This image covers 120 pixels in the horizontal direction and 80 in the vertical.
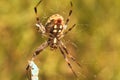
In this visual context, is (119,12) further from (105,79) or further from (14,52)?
(14,52)

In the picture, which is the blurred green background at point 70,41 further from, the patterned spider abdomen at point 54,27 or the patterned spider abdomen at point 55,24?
the patterned spider abdomen at point 55,24

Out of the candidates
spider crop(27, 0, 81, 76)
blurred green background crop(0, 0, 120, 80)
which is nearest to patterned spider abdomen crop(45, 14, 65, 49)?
spider crop(27, 0, 81, 76)

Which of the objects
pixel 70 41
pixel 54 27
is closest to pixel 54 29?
pixel 54 27

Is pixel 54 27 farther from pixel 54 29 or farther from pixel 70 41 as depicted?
pixel 70 41

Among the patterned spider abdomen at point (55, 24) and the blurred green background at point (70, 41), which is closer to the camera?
the patterned spider abdomen at point (55, 24)

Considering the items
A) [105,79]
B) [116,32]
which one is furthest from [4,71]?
[116,32]

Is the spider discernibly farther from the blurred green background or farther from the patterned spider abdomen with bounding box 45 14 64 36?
the blurred green background

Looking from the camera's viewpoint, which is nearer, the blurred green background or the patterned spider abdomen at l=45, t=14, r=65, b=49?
the patterned spider abdomen at l=45, t=14, r=65, b=49

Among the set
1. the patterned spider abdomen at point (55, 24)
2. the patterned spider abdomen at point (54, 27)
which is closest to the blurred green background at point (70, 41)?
the patterned spider abdomen at point (54, 27)
